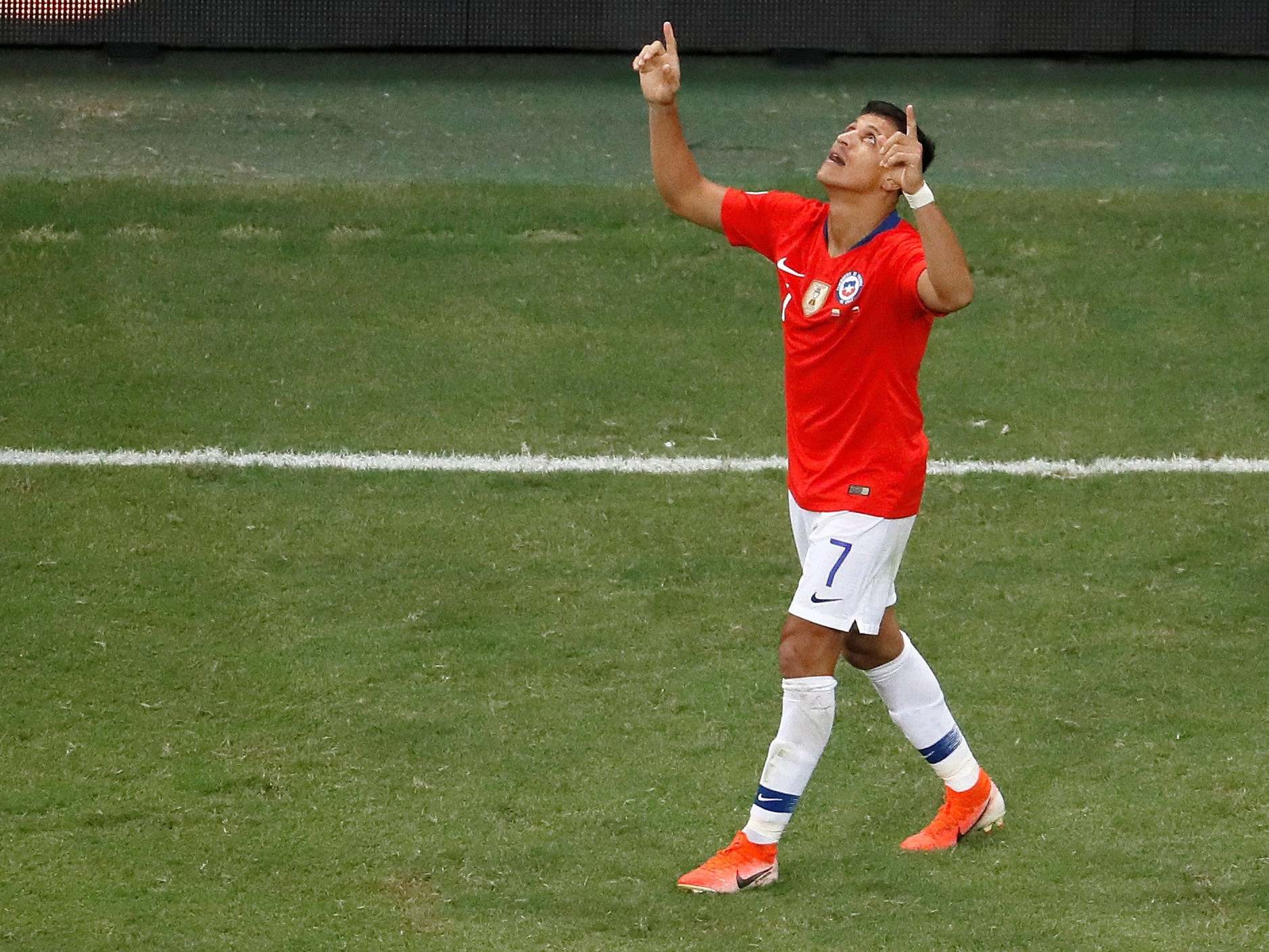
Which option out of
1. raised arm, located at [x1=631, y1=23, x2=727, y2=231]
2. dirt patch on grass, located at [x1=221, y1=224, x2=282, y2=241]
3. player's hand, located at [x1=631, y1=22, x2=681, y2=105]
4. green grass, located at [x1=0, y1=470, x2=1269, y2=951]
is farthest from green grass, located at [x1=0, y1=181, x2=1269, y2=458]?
player's hand, located at [x1=631, y1=22, x2=681, y2=105]

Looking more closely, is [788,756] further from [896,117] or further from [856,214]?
[896,117]

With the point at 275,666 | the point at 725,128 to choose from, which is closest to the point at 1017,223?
the point at 725,128

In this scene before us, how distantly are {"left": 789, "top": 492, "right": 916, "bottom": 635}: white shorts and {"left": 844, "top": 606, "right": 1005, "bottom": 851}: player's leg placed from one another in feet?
0.76

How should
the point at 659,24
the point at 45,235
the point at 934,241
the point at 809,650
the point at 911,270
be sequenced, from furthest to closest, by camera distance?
1. the point at 659,24
2. the point at 45,235
3. the point at 809,650
4. the point at 911,270
5. the point at 934,241

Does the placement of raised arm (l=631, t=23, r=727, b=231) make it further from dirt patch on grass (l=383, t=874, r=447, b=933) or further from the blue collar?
A: dirt patch on grass (l=383, t=874, r=447, b=933)

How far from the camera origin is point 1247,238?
10.5 metres

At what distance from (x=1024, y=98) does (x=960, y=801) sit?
26.1 ft

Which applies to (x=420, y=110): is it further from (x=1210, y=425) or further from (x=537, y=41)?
(x=1210, y=425)

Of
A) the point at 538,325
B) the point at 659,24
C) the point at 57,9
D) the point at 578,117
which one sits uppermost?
the point at 659,24

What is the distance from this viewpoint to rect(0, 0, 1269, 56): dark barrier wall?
12453 mm

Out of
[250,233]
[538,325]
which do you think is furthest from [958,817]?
[250,233]

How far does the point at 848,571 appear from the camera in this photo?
16.7 feet

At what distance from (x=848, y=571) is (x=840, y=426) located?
411 millimetres

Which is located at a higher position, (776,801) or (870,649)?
(870,649)
